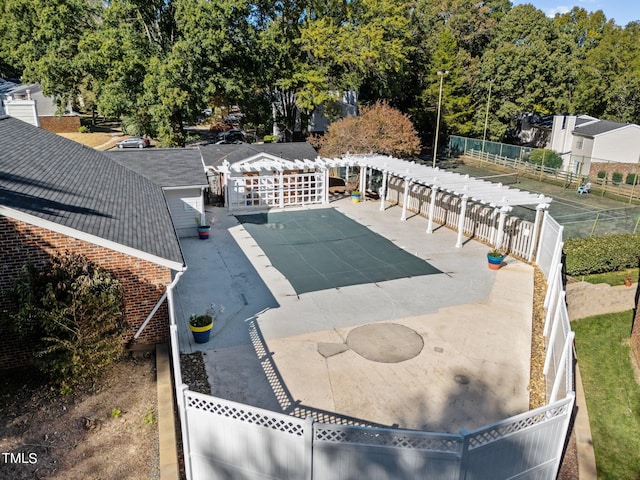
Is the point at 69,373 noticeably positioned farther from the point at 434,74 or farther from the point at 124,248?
the point at 434,74

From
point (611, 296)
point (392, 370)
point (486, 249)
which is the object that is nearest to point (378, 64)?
point (486, 249)

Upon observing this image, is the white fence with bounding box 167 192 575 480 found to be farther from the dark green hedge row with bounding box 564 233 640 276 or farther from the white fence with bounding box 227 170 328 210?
the white fence with bounding box 227 170 328 210

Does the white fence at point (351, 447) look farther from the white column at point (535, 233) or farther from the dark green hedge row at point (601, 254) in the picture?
the white column at point (535, 233)

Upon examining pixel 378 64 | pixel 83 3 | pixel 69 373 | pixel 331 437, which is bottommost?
pixel 69 373

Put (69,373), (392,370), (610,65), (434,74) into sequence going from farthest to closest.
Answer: (610,65) → (434,74) → (392,370) → (69,373)

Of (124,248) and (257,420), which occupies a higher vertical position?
(124,248)

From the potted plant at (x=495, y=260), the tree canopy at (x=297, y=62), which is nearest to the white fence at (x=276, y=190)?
the tree canopy at (x=297, y=62)
